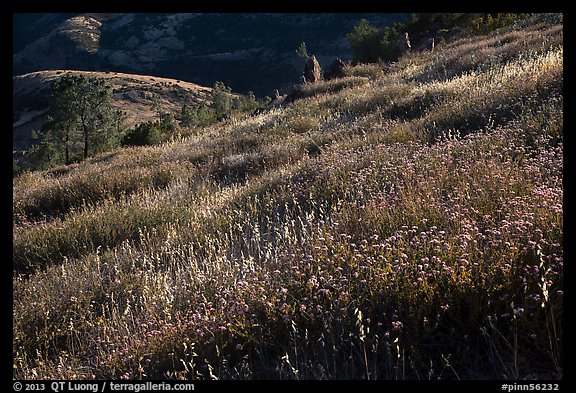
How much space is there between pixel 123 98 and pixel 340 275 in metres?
118

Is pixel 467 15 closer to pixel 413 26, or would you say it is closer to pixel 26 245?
pixel 413 26

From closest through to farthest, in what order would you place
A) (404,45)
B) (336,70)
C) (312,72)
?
(336,70) < (312,72) < (404,45)

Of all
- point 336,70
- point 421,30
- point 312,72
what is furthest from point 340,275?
point 421,30

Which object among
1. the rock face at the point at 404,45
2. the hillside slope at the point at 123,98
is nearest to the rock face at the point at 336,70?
the rock face at the point at 404,45

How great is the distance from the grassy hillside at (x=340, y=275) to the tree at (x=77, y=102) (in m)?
35.6

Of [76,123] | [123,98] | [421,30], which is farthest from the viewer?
[123,98]

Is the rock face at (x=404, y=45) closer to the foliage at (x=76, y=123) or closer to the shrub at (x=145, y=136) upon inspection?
the shrub at (x=145, y=136)

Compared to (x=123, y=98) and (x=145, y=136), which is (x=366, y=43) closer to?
(x=145, y=136)

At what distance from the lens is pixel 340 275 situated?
9.34ft

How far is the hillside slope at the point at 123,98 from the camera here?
3721 inches

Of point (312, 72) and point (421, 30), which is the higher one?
point (421, 30)

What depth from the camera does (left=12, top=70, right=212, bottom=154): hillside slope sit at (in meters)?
94.5

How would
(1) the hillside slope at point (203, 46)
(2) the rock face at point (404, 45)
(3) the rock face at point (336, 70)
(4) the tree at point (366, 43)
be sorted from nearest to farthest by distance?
1. (3) the rock face at point (336, 70)
2. (2) the rock face at point (404, 45)
3. (4) the tree at point (366, 43)
4. (1) the hillside slope at point (203, 46)
